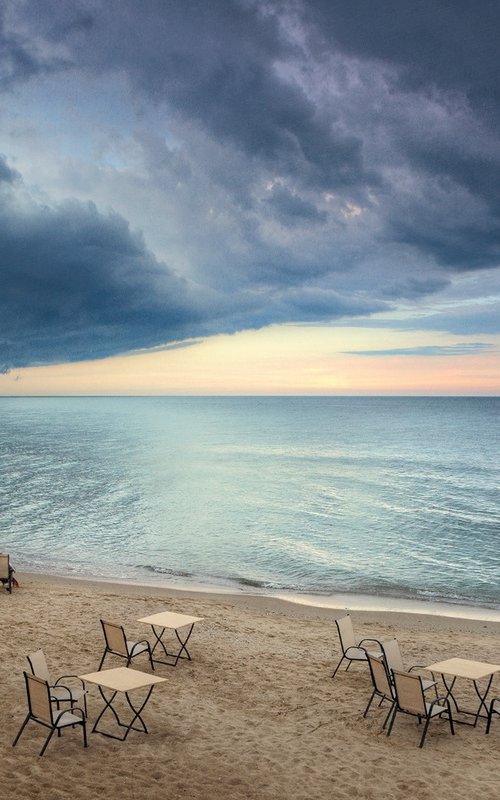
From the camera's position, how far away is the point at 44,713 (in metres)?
8.58

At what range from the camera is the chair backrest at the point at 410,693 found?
908 cm

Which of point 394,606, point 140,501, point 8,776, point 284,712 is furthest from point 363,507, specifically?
point 8,776

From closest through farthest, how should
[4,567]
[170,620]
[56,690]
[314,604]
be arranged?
[56,690], [170,620], [4,567], [314,604]

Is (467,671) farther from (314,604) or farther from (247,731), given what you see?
(314,604)

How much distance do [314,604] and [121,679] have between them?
11.4m

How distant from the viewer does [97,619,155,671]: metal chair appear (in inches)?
455

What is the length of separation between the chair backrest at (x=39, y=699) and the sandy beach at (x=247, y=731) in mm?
477

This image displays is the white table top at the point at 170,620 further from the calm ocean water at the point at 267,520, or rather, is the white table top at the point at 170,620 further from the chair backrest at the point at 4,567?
the calm ocean water at the point at 267,520

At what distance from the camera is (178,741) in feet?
29.8

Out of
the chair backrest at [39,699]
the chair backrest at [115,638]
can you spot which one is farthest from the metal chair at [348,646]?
the chair backrest at [39,699]

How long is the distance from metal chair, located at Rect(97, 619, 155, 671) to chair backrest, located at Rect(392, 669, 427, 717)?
15.9 feet

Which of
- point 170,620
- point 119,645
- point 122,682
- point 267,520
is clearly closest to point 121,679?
point 122,682

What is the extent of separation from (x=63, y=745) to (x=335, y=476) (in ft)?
158

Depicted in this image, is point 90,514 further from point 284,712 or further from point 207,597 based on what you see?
point 284,712
